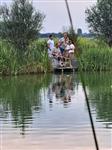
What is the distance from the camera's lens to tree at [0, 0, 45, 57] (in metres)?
31.2

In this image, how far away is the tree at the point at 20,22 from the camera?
3120 cm

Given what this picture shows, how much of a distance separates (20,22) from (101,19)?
241 inches

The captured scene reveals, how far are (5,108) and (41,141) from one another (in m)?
4.63

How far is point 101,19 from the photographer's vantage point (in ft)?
117

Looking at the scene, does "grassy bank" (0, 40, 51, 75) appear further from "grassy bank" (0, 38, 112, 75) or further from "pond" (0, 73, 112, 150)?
"pond" (0, 73, 112, 150)

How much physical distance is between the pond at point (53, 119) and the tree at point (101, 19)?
16.7 m

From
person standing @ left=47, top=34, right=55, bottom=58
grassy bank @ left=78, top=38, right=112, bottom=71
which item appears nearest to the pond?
person standing @ left=47, top=34, right=55, bottom=58

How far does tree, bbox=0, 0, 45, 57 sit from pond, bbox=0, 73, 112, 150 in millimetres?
12800

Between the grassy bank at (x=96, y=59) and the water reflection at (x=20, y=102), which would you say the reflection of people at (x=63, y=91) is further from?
the grassy bank at (x=96, y=59)

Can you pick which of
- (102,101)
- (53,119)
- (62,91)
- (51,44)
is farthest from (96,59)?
(53,119)

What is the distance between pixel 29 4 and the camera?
1256 inches

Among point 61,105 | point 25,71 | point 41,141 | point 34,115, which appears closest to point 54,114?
point 34,115

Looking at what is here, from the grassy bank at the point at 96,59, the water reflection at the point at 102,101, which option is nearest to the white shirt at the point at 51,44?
the grassy bank at the point at 96,59

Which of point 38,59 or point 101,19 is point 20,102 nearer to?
point 38,59
